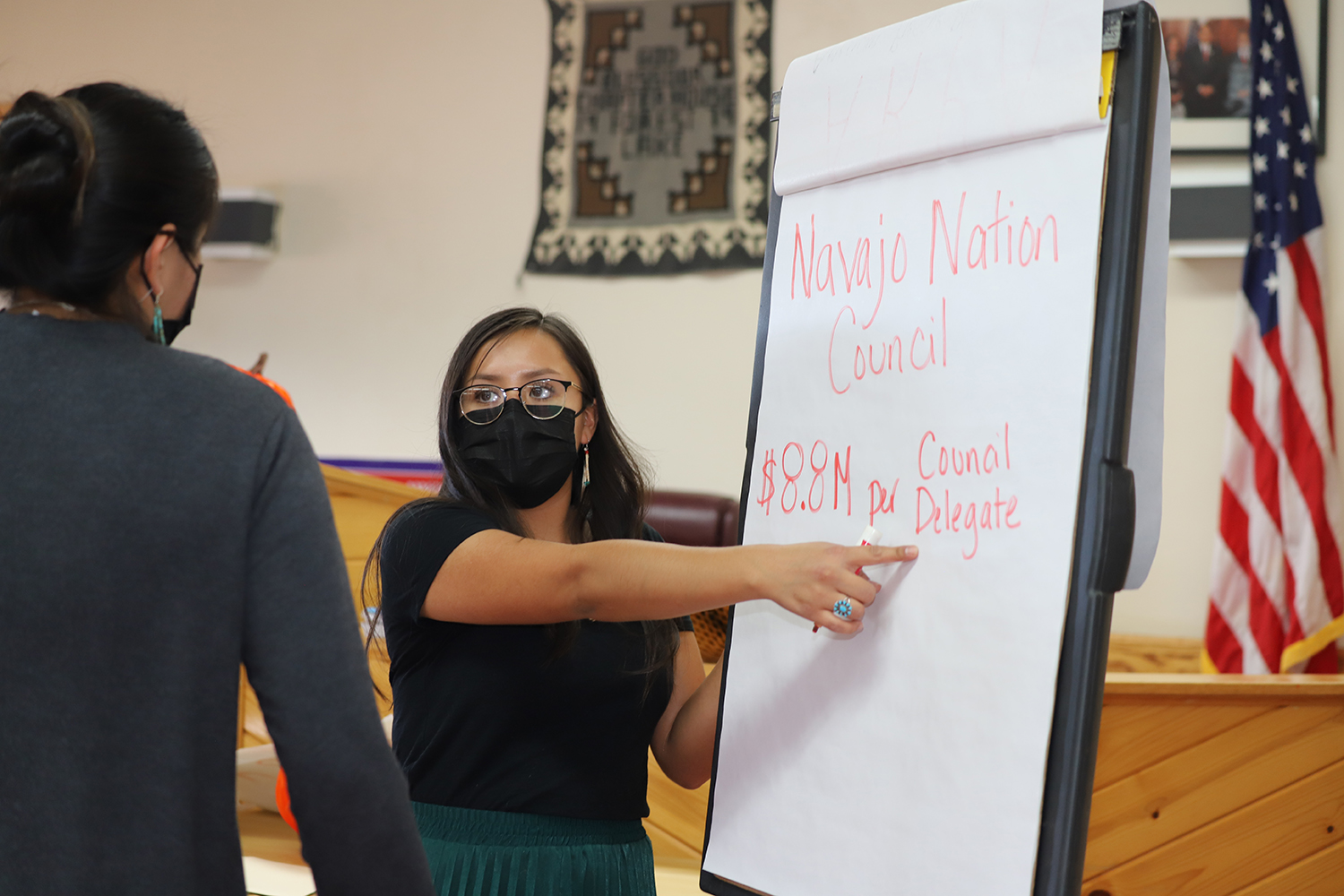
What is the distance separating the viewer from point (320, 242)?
15.2 feet

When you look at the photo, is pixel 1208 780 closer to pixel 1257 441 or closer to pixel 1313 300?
pixel 1257 441

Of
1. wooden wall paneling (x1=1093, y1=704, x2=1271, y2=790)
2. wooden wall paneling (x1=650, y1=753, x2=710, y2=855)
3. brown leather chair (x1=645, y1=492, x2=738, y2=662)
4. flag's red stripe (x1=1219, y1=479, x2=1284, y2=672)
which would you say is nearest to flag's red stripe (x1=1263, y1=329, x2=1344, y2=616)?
flag's red stripe (x1=1219, y1=479, x2=1284, y2=672)

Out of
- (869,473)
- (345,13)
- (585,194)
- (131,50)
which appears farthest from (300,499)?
(131,50)

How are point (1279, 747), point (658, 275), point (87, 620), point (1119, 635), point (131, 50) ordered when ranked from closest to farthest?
point (87, 620)
point (1279, 747)
point (1119, 635)
point (658, 275)
point (131, 50)

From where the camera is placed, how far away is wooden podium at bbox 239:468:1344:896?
6.61 ft

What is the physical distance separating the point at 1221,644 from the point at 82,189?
10.9 feet

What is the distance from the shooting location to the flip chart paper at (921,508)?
911 millimetres

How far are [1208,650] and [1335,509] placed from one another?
22.2 inches

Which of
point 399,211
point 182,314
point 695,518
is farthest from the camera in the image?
point 399,211

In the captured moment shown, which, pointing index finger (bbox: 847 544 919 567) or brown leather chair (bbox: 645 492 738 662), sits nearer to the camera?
pointing index finger (bbox: 847 544 919 567)

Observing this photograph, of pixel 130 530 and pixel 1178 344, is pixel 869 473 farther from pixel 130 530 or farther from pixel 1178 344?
pixel 1178 344

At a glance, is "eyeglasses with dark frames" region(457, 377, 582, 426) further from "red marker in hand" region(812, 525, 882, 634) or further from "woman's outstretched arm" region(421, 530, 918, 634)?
"red marker in hand" region(812, 525, 882, 634)

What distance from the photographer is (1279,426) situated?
320 centimetres

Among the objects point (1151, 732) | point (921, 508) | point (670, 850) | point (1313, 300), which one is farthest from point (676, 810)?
point (1313, 300)
